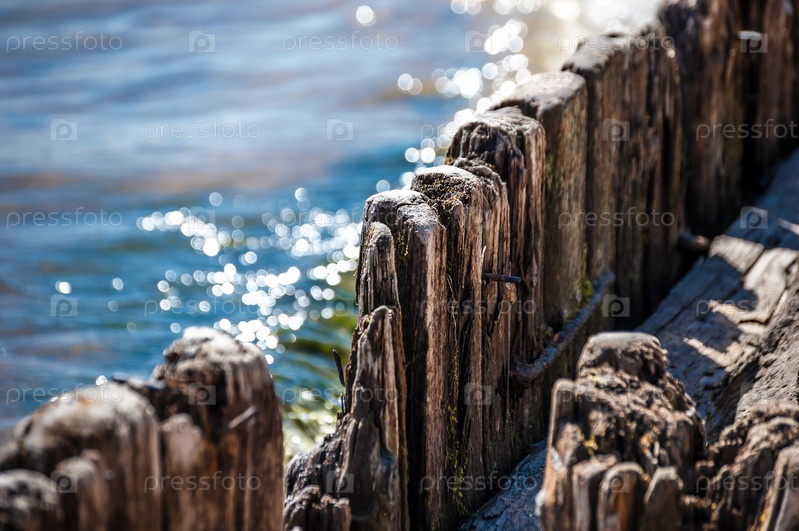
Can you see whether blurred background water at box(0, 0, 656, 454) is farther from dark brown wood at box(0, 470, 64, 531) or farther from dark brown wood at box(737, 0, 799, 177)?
dark brown wood at box(0, 470, 64, 531)

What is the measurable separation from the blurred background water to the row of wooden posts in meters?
2.90

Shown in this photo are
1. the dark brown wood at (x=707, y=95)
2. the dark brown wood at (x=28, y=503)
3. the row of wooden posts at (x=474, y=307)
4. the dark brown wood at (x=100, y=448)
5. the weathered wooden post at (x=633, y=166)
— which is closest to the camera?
the dark brown wood at (x=28, y=503)

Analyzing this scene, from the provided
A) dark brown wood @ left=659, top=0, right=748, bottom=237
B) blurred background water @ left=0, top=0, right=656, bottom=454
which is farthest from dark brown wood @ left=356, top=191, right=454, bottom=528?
blurred background water @ left=0, top=0, right=656, bottom=454

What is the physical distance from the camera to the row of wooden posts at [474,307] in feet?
7.93

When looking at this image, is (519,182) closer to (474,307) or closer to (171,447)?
(474,307)

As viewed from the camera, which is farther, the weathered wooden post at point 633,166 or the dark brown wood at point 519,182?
the weathered wooden post at point 633,166

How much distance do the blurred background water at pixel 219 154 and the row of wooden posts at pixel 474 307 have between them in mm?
2900

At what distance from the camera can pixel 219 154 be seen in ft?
40.5

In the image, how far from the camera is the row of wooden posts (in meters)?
2.42

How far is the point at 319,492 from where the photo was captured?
3211mm

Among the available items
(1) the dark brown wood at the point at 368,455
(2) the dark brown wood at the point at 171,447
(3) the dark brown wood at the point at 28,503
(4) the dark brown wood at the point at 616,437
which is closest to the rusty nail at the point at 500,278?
(1) the dark brown wood at the point at 368,455

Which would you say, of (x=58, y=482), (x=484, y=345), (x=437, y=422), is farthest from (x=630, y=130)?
(x=58, y=482)

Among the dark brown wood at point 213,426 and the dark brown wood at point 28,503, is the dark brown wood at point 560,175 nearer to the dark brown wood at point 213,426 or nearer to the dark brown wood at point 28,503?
the dark brown wood at point 213,426

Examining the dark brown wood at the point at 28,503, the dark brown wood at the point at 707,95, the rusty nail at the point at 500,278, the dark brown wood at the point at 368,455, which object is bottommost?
the dark brown wood at the point at 368,455
